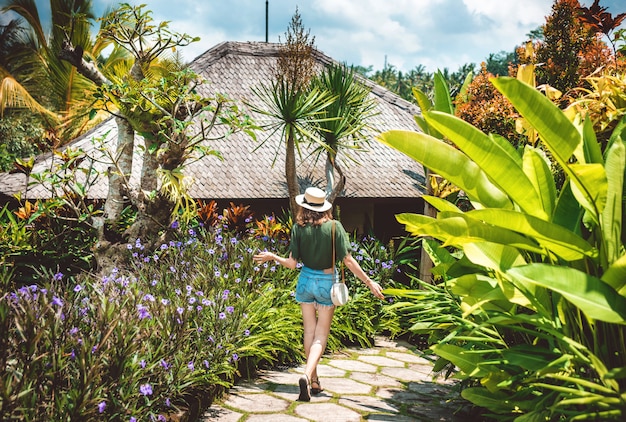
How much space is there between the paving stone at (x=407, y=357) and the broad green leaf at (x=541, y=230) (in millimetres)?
3896

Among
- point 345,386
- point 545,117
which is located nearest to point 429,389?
point 345,386

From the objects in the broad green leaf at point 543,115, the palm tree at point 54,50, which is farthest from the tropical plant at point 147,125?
the palm tree at point 54,50

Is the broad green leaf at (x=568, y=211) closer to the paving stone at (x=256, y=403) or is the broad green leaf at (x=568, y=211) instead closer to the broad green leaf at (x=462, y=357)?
the broad green leaf at (x=462, y=357)

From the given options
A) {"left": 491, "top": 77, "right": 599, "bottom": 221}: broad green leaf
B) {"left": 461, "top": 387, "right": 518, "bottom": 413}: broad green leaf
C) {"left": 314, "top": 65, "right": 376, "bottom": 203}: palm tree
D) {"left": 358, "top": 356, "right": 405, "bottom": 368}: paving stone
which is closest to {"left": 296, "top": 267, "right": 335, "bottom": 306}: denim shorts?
{"left": 461, "top": 387, "right": 518, "bottom": 413}: broad green leaf

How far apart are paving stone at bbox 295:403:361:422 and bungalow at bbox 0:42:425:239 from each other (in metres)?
4.46

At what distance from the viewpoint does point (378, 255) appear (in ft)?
26.4

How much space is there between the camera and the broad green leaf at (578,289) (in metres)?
2.33

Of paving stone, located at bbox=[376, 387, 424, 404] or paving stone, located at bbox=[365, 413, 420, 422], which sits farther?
paving stone, located at bbox=[376, 387, 424, 404]

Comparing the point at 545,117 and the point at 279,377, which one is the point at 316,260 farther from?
the point at 545,117

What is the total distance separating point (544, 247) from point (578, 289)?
540mm

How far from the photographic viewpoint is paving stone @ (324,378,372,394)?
4.96 metres

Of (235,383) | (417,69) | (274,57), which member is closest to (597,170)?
(235,383)

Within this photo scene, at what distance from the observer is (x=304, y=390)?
4480mm

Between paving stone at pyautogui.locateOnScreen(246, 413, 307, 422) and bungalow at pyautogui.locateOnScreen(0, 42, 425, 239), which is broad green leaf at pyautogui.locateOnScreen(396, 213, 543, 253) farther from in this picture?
bungalow at pyautogui.locateOnScreen(0, 42, 425, 239)
